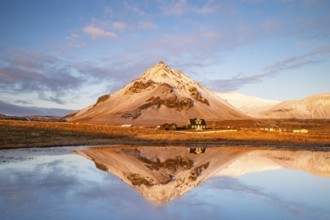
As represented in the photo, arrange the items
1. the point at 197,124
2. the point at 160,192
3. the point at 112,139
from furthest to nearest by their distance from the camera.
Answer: the point at 197,124
the point at 112,139
the point at 160,192

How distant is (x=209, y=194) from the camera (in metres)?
15.1

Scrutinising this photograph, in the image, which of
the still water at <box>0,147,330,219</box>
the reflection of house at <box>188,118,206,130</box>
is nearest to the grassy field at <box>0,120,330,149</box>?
the still water at <box>0,147,330,219</box>

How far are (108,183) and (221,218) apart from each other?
7853 millimetres

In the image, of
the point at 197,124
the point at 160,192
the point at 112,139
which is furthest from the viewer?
the point at 197,124

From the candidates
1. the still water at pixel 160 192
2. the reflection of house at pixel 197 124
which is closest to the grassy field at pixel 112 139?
the still water at pixel 160 192

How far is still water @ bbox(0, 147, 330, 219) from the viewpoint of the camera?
11719 mm

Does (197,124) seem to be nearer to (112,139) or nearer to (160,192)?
(112,139)

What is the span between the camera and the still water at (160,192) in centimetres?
1172

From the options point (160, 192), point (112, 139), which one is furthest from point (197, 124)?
point (160, 192)

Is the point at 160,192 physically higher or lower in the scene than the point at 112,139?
lower

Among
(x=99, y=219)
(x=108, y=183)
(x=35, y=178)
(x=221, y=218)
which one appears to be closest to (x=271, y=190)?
(x=221, y=218)

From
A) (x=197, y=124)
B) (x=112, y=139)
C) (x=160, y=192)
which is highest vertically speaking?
(x=197, y=124)

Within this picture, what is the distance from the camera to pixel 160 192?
15.6 m

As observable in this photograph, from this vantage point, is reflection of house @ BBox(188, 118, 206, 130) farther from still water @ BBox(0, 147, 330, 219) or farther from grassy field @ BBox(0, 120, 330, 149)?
still water @ BBox(0, 147, 330, 219)
